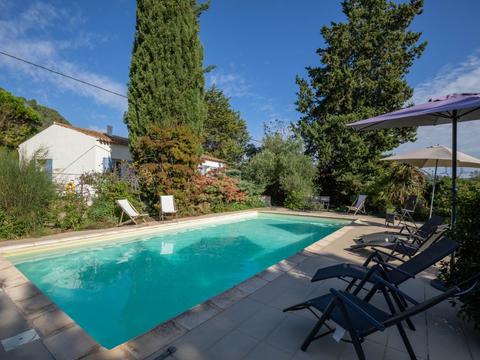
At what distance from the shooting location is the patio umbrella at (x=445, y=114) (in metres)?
3.36

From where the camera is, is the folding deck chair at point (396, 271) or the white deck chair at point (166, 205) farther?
the white deck chair at point (166, 205)

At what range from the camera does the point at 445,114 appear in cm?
432

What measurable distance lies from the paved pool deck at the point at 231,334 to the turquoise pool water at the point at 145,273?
948 millimetres

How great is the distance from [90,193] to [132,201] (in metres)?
1.45

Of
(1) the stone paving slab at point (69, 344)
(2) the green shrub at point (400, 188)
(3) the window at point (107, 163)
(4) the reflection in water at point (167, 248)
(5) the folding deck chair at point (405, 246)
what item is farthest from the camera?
(3) the window at point (107, 163)

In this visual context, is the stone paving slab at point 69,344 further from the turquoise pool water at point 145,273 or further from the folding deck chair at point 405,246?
the folding deck chair at point 405,246

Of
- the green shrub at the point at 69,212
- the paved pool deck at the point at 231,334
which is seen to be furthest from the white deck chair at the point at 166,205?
the paved pool deck at the point at 231,334

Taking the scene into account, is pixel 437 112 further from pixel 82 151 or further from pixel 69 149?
pixel 69 149

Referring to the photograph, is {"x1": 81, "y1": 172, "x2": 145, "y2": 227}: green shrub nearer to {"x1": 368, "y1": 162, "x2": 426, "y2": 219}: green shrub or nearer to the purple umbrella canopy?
the purple umbrella canopy

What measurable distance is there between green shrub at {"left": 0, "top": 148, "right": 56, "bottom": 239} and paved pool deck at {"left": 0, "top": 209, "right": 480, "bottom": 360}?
11.8 ft

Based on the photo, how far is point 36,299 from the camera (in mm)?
3229

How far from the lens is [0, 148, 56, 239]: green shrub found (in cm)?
627

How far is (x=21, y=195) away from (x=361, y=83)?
16.5 metres

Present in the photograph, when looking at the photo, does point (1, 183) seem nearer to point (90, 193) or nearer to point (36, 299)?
point (90, 193)
